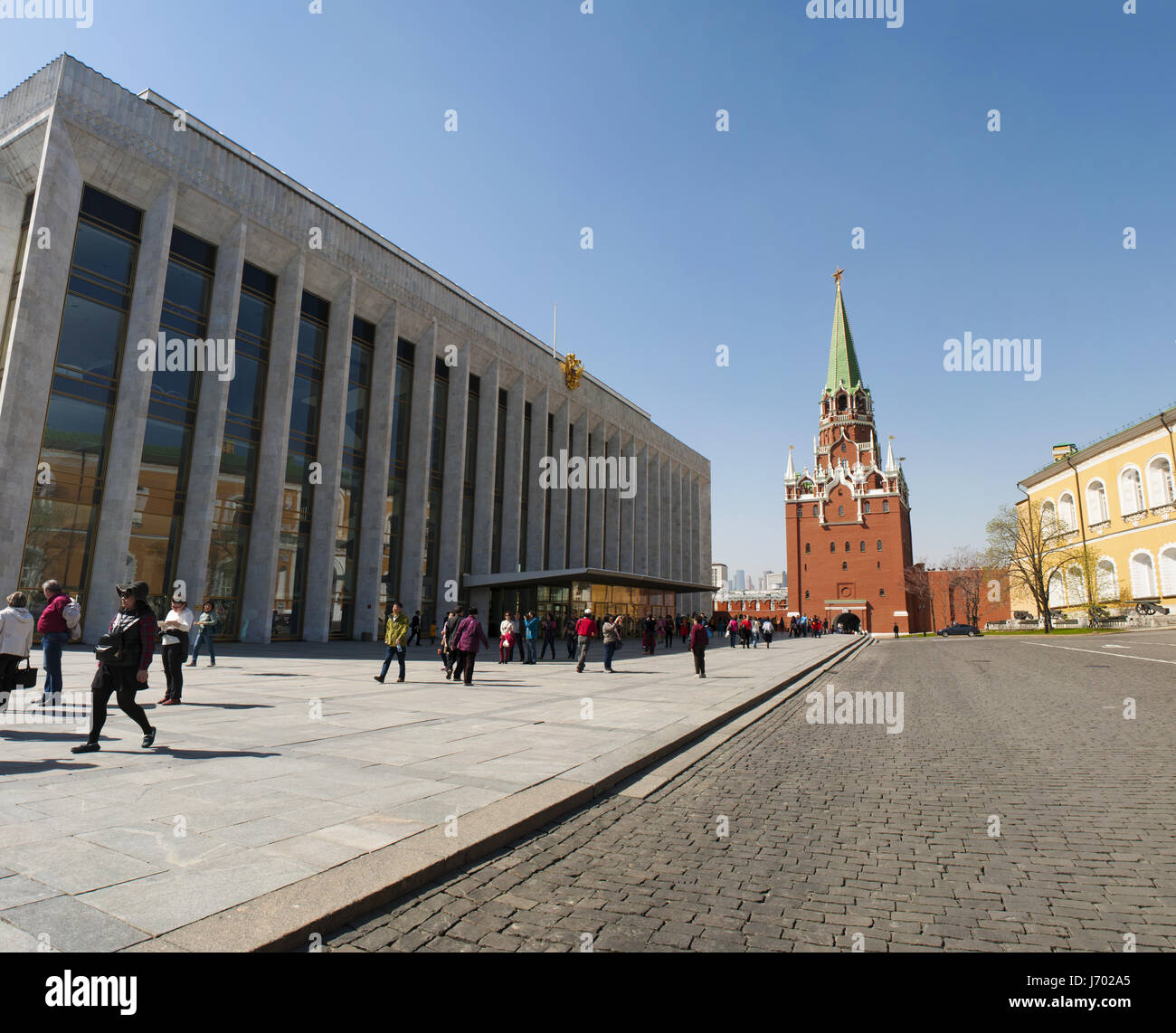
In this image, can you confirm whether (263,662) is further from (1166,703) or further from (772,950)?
(1166,703)

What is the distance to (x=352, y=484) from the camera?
1245 inches

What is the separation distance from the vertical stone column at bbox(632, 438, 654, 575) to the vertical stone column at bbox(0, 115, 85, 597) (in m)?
39.9

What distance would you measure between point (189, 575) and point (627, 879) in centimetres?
2493

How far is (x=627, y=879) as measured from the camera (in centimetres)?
405

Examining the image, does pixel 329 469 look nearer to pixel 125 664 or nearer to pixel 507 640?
pixel 507 640

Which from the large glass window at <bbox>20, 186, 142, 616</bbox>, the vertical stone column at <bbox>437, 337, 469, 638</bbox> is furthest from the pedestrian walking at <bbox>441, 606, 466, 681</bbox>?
the vertical stone column at <bbox>437, 337, 469, 638</bbox>

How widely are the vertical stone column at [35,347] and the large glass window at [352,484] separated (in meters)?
10.1

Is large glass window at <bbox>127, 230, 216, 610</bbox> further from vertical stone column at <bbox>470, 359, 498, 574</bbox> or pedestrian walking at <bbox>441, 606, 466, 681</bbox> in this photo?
vertical stone column at <bbox>470, 359, 498, 574</bbox>

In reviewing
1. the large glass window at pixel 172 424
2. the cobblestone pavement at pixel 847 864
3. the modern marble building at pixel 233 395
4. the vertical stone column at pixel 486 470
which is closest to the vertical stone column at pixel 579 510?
the modern marble building at pixel 233 395

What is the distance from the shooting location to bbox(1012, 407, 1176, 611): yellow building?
5266 centimetres

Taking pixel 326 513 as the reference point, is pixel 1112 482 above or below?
above

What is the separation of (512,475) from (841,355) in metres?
73.2
